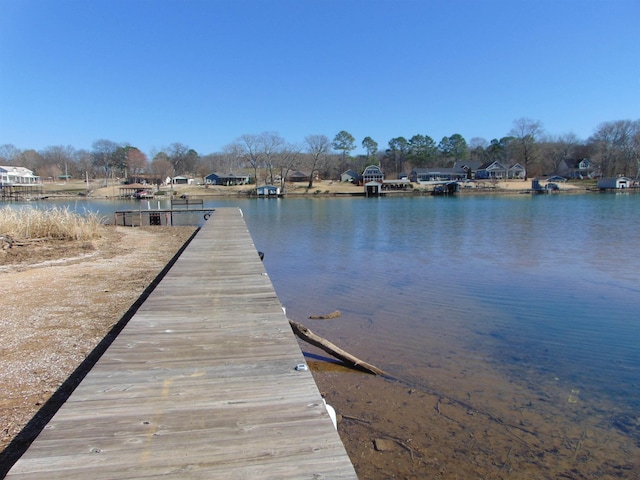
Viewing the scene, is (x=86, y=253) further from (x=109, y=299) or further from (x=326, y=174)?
(x=326, y=174)

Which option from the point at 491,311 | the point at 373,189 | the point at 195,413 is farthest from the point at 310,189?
the point at 195,413

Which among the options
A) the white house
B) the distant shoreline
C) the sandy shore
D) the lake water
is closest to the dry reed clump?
the lake water

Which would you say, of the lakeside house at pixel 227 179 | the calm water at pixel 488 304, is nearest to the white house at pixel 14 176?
the lakeside house at pixel 227 179

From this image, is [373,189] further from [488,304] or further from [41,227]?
[488,304]

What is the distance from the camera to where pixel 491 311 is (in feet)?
29.5

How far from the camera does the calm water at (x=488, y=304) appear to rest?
20.6 feet

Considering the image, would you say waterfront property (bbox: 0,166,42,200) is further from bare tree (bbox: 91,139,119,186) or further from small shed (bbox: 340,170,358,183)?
small shed (bbox: 340,170,358,183)

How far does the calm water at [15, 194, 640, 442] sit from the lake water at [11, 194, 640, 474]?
0.03 metres

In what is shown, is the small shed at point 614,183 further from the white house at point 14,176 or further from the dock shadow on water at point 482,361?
the white house at point 14,176

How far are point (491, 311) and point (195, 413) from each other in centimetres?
751

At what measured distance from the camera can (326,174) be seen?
114m

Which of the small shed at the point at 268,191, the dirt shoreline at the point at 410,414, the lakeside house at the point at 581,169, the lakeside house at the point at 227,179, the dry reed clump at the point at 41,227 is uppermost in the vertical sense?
the lakeside house at the point at 581,169

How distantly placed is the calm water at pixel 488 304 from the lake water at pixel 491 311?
1.1 inches

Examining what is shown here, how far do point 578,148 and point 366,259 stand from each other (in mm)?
114989
